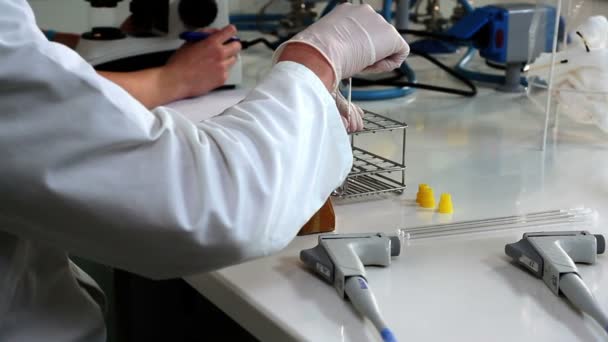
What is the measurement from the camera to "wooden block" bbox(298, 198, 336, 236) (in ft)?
2.91

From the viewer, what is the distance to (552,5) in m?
1.39

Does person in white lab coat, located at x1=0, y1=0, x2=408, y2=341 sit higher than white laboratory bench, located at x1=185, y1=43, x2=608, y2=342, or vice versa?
person in white lab coat, located at x1=0, y1=0, x2=408, y2=341

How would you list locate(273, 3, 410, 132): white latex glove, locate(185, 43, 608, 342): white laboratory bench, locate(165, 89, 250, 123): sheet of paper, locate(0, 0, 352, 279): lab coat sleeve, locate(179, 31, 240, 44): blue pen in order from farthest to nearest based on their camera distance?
locate(179, 31, 240, 44): blue pen
locate(165, 89, 250, 123): sheet of paper
locate(273, 3, 410, 132): white latex glove
locate(185, 43, 608, 342): white laboratory bench
locate(0, 0, 352, 279): lab coat sleeve

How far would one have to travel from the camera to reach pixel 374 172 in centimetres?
100

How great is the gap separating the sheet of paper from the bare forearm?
2cm

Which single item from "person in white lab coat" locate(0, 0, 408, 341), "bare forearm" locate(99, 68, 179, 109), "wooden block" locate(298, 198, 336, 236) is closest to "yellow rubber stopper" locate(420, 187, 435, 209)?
"wooden block" locate(298, 198, 336, 236)

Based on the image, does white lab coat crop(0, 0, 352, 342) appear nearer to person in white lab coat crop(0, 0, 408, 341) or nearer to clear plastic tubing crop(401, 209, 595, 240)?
person in white lab coat crop(0, 0, 408, 341)

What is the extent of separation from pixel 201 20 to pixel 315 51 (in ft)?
2.46

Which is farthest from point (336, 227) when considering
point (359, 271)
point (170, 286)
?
point (170, 286)

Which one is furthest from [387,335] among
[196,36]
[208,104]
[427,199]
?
[196,36]

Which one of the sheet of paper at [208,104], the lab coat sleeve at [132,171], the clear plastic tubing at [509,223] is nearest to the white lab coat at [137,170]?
the lab coat sleeve at [132,171]

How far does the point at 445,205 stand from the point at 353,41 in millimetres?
254

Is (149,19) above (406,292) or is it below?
above

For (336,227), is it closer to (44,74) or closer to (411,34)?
(44,74)
